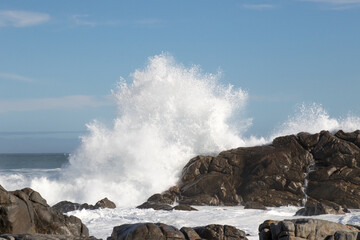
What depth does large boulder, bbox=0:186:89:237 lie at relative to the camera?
13281mm

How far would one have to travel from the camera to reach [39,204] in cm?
1462

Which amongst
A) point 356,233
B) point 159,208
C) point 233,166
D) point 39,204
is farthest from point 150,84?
point 356,233

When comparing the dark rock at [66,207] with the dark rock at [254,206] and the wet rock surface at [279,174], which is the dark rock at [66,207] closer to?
the wet rock surface at [279,174]

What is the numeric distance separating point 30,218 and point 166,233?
10.2 ft

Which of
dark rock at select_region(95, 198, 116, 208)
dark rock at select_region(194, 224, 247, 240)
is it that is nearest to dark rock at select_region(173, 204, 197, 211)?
dark rock at select_region(95, 198, 116, 208)

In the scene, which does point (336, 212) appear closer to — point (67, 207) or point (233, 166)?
point (233, 166)

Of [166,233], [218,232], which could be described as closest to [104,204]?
[218,232]

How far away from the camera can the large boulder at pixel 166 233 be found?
13844 mm

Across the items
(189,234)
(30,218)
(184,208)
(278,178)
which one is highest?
(278,178)

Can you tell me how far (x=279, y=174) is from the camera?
2531cm

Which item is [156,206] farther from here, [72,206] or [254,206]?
[254,206]

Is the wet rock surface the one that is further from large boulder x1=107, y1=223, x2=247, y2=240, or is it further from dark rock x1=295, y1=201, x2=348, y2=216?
large boulder x1=107, y1=223, x2=247, y2=240

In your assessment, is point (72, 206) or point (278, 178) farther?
point (278, 178)

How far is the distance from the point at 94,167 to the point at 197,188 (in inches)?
239
